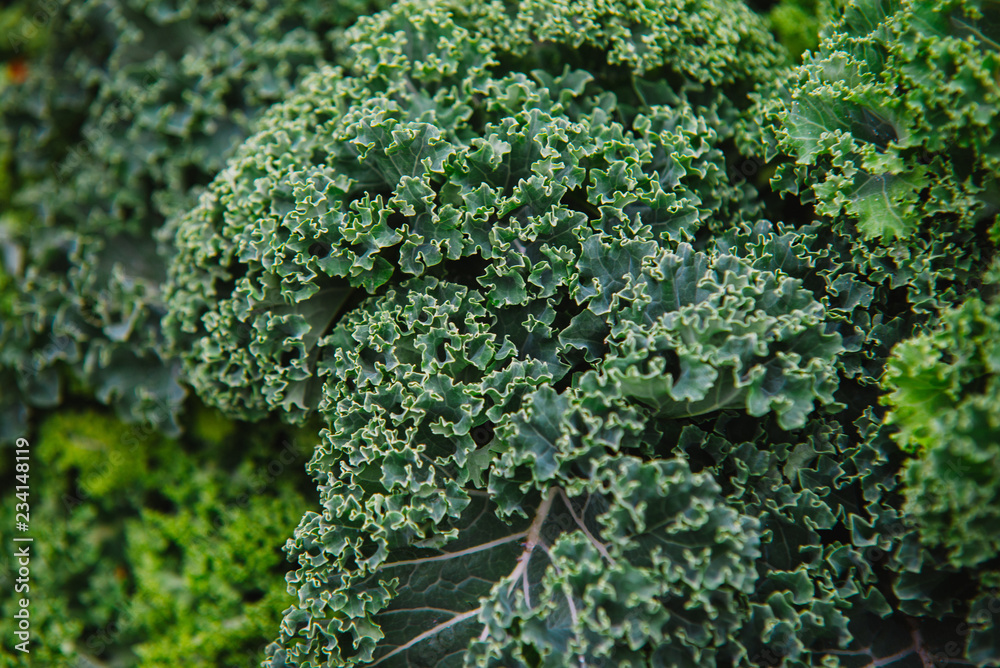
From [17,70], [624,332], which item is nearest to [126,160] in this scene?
[17,70]

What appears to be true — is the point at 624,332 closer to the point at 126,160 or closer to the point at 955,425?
the point at 955,425

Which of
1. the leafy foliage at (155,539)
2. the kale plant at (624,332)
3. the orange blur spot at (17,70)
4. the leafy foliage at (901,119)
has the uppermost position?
the leafy foliage at (901,119)

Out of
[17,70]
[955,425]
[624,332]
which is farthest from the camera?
[17,70]

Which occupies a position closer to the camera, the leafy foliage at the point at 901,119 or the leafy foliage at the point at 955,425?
the leafy foliage at the point at 955,425

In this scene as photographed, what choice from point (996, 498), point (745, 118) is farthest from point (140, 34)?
point (996, 498)

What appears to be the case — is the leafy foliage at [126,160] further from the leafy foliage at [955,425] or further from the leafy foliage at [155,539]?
the leafy foliage at [955,425]

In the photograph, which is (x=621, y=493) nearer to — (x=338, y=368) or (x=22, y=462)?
(x=338, y=368)

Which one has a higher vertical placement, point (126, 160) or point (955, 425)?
point (955, 425)

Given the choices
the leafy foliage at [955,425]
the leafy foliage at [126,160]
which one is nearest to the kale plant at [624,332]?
the leafy foliage at [955,425]

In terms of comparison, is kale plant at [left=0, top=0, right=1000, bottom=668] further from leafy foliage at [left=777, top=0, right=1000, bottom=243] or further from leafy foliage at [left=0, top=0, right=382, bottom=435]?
leafy foliage at [left=0, top=0, right=382, bottom=435]

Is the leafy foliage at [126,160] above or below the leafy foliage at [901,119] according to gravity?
below

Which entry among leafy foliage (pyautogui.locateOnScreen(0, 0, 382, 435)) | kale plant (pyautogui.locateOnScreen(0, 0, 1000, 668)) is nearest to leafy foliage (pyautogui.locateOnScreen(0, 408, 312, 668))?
kale plant (pyautogui.locateOnScreen(0, 0, 1000, 668))
